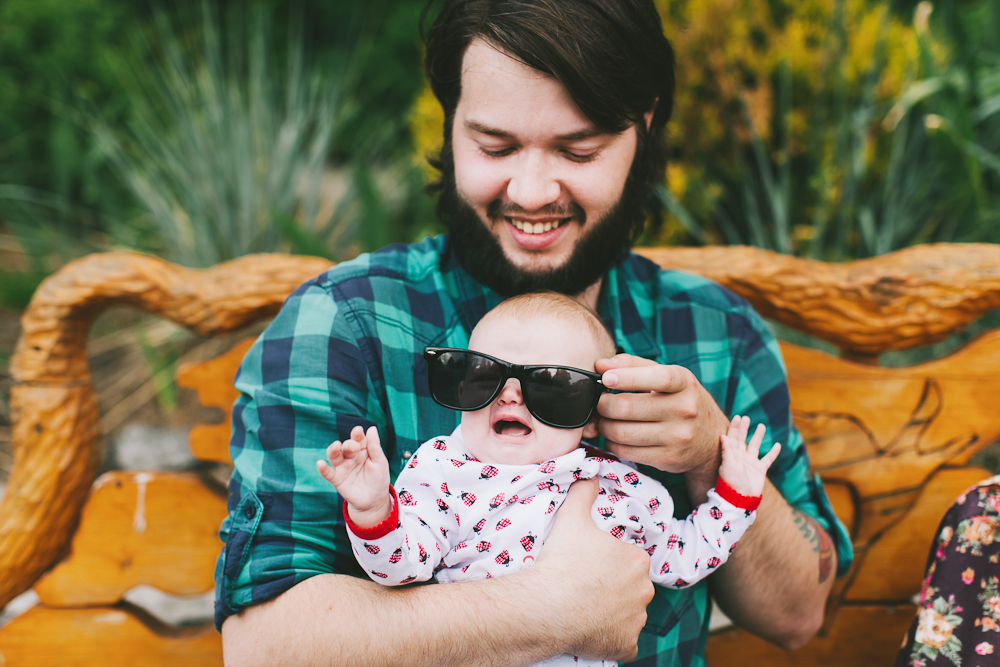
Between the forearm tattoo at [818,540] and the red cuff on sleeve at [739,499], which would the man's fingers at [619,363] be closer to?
the red cuff on sleeve at [739,499]

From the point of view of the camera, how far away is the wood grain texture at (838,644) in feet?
5.95

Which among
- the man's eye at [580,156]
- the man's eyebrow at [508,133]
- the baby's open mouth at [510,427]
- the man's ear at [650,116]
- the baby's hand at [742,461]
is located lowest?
the baby's hand at [742,461]

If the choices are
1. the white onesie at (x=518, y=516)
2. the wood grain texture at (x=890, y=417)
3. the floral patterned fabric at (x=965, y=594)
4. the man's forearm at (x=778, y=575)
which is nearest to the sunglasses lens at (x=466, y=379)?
the white onesie at (x=518, y=516)

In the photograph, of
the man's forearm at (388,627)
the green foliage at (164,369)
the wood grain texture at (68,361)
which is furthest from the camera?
the green foliage at (164,369)

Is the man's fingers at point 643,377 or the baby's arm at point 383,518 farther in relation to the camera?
the man's fingers at point 643,377

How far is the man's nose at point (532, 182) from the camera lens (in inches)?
54.6

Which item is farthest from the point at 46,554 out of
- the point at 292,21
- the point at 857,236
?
the point at 292,21

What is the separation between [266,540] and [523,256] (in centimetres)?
79

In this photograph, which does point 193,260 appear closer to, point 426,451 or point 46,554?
point 46,554

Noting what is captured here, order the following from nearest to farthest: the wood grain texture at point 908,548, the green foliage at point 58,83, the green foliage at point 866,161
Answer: the wood grain texture at point 908,548 → the green foliage at point 866,161 → the green foliage at point 58,83

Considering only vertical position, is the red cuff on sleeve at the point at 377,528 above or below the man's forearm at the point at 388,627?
above

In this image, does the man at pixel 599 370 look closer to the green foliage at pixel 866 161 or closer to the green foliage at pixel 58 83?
the green foliage at pixel 866 161

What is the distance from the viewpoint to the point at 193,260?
133 inches

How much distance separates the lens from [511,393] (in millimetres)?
1237
